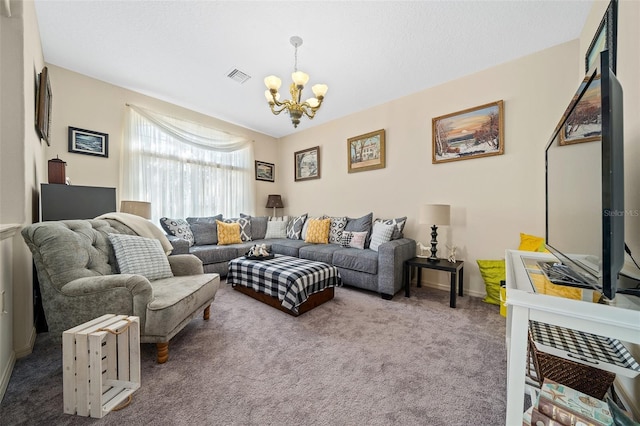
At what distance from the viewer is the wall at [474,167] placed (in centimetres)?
244

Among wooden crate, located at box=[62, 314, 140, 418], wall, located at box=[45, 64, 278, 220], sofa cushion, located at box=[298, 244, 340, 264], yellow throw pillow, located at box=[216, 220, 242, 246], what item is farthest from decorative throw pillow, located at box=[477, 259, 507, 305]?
wall, located at box=[45, 64, 278, 220]

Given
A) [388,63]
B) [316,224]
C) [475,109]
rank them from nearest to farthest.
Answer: [388,63] < [475,109] < [316,224]

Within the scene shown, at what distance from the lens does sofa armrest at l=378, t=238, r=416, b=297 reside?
8.79ft

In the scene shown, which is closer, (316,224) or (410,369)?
(410,369)

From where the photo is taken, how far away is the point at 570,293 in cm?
109

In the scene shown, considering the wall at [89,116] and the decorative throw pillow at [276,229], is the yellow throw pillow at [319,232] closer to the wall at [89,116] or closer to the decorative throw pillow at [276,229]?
the decorative throw pillow at [276,229]

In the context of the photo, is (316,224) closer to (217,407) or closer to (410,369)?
(410,369)

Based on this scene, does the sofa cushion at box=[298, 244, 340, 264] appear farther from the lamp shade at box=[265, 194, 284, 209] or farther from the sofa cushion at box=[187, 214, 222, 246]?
the lamp shade at box=[265, 194, 284, 209]

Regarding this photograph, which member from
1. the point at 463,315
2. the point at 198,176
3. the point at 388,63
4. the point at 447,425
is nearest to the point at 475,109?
the point at 388,63

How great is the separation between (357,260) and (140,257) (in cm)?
218

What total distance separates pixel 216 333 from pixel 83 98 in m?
3.29

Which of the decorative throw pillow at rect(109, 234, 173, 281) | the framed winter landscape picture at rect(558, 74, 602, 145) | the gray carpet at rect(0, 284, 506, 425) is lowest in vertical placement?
the gray carpet at rect(0, 284, 506, 425)

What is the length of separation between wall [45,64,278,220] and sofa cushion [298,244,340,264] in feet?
8.60

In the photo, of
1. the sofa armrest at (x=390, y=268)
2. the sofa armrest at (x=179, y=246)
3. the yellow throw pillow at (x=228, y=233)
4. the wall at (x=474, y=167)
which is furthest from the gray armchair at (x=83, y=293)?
the wall at (x=474, y=167)
